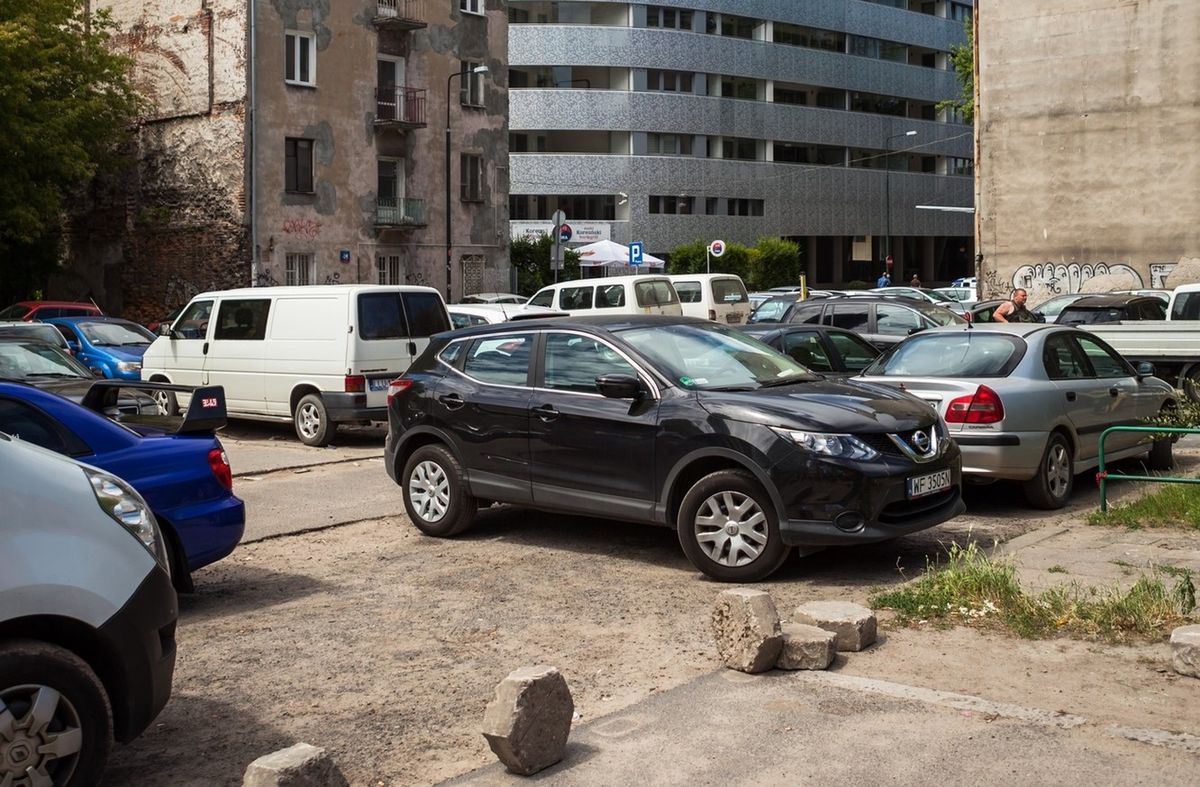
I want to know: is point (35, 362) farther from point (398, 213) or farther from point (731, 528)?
point (398, 213)

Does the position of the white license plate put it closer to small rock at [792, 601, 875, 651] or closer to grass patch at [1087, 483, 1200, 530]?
small rock at [792, 601, 875, 651]

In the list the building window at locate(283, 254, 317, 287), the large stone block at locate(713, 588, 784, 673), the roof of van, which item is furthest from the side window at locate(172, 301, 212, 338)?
the building window at locate(283, 254, 317, 287)

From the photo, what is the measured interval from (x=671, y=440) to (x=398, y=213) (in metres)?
33.1

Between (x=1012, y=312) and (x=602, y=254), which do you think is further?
(x=602, y=254)

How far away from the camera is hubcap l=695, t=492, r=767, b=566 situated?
825 centimetres

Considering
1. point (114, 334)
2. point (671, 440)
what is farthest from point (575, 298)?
point (671, 440)

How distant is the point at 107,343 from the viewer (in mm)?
23578


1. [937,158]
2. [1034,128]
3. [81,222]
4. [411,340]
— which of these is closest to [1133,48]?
[1034,128]

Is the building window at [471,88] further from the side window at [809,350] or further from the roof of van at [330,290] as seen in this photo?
the side window at [809,350]

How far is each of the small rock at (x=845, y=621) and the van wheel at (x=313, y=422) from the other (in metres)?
10.7

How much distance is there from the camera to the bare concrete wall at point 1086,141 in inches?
1296

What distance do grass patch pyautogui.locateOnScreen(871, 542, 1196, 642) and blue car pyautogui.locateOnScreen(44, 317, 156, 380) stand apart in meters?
17.4

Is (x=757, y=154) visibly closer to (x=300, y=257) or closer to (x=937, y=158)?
(x=937, y=158)

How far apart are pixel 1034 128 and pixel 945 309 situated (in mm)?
16448
